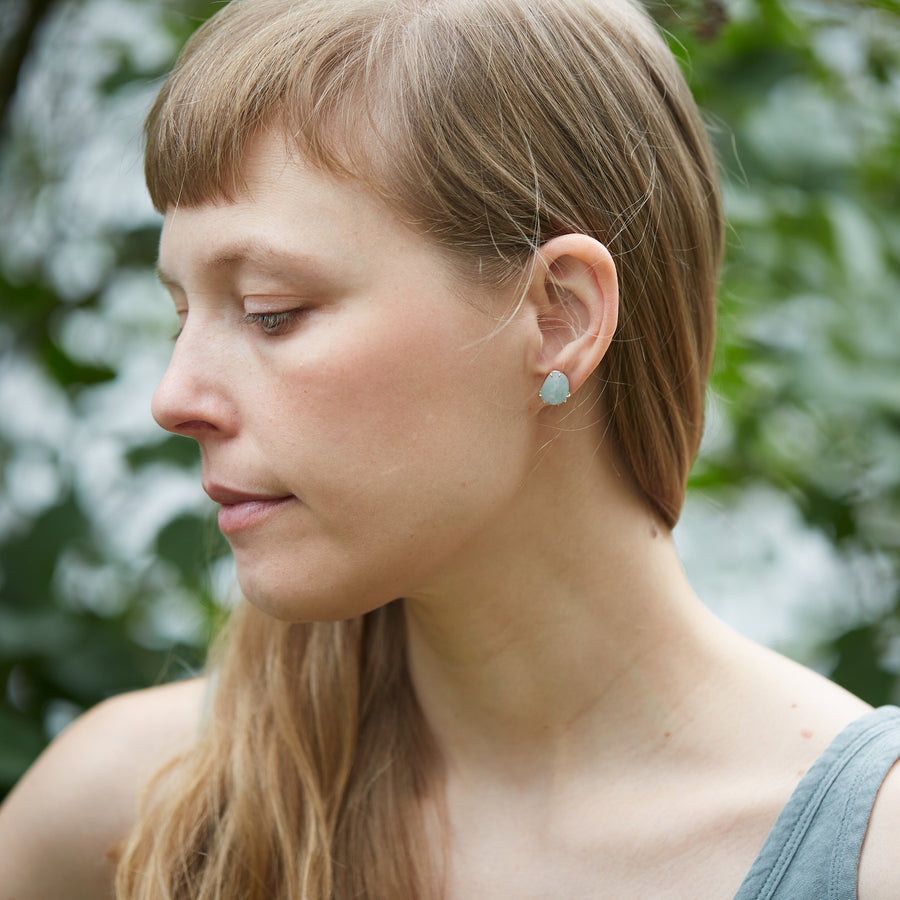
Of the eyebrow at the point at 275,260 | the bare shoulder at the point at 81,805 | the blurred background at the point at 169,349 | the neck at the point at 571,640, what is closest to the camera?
the eyebrow at the point at 275,260

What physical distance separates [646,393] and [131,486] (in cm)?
104

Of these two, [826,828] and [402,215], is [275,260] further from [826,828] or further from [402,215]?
[826,828]

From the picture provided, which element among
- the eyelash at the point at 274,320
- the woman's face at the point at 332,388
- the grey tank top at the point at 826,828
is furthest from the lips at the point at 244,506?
the grey tank top at the point at 826,828

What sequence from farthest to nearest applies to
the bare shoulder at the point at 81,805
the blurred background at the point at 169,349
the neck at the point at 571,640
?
the blurred background at the point at 169,349
the bare shoulder at the point at 81,805
the neck at the point at 571,640

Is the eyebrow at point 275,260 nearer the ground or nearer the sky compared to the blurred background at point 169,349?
nearer the sky

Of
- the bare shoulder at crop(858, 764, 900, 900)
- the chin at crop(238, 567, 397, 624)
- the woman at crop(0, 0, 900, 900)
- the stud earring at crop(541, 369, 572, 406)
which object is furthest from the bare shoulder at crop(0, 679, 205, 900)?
the bare shoulder at crop(858, 764, 900, 900)

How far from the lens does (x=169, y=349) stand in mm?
2178

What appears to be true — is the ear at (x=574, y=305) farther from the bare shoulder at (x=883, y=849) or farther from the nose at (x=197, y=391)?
the bare shoulder at (x=883, y=849)

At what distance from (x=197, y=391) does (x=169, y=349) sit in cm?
120

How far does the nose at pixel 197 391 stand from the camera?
1.03 m

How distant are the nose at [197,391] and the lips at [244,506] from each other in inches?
2.5

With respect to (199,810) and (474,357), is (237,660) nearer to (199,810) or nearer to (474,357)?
(199,810)

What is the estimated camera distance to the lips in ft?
3.44

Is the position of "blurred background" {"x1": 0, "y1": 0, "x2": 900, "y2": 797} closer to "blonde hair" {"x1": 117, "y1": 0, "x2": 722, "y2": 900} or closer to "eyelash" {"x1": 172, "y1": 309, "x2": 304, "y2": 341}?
"blonde hair" {"x1": 117, "y1": 0, "x2": 722, "y2": 900}
